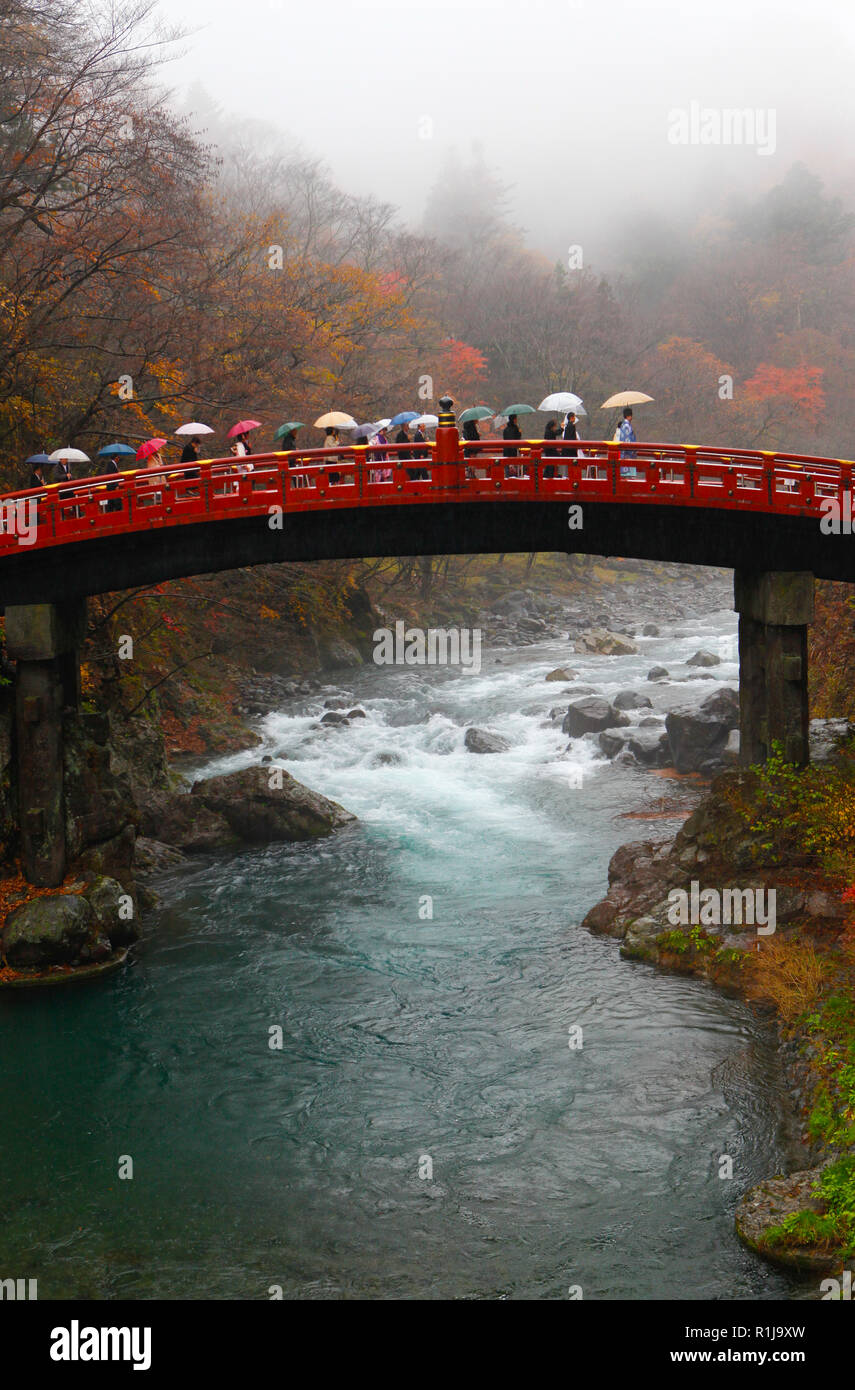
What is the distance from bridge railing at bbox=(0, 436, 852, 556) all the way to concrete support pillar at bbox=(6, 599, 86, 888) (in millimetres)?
1567

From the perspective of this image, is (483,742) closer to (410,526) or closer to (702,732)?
(702,732)

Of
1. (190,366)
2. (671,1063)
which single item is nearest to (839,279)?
(190,366)

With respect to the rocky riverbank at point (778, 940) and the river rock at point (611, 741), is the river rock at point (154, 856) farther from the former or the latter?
the river rock at point (611, 741)

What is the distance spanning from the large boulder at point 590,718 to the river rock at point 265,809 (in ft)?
36.4

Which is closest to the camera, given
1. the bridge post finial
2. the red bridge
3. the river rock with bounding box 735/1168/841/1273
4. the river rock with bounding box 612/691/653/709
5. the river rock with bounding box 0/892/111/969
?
the river rock with bounding box 735/1168/841/1273

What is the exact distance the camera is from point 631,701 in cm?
4016

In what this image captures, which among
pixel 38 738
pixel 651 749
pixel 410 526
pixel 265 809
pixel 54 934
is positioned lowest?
pixel 54 934

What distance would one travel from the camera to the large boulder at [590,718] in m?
37.6

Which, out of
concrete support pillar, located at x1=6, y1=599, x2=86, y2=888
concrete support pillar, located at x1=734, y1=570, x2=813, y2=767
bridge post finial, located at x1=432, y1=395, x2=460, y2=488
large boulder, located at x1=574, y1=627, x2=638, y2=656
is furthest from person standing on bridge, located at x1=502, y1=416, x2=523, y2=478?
large boulder, located at x1=574, y1=627, x2=638, y2=656

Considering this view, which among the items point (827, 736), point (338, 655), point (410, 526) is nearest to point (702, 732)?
point (827, 736)

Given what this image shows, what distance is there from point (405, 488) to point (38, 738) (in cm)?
844

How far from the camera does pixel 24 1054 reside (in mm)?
18484

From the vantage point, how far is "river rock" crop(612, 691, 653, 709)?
131 feet

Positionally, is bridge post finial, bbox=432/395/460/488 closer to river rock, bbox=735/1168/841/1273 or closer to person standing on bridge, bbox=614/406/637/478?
person standing on bridge, bbox=614/406/637/478
